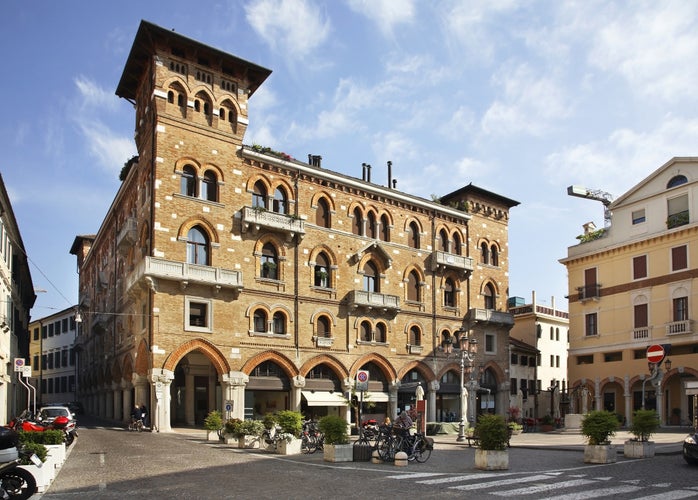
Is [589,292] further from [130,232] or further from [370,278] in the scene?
[130,232]

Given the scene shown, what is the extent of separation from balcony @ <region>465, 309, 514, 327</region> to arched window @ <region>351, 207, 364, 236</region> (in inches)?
412

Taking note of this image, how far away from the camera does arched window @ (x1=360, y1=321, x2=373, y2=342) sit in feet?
140

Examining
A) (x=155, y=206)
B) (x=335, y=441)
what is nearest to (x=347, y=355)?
(x=155, y=206)

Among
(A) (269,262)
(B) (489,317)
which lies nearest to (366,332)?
(A) (269,262)

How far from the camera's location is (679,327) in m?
41.3

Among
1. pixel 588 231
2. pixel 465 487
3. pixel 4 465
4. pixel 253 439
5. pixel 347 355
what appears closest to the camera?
pixel 4 465

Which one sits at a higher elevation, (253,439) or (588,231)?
(588,231)

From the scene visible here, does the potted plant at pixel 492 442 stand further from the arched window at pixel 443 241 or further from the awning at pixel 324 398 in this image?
the arched window at pixel 443 241

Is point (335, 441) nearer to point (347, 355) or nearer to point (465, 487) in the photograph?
point (465, 487)

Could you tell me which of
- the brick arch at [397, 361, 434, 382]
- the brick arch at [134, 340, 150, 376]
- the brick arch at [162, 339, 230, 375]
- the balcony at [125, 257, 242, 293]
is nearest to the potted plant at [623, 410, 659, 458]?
the brick arch at [162, 339, 230, 375]

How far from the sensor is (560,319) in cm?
6291

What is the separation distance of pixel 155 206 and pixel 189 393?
1230 cm

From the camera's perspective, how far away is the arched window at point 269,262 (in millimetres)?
38906

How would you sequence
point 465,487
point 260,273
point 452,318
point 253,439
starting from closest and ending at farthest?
point 465,487
point 253,439
point 260,273
point 452,318
